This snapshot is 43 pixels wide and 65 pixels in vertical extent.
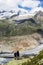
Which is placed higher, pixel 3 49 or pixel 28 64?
pixel 28 64

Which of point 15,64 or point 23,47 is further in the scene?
point 23,47

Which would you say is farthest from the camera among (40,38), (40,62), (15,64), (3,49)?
(40,38)

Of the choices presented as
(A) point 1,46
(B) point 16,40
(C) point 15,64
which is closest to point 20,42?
(B) point 16,40

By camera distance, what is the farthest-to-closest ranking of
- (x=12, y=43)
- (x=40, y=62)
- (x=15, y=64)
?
(x=12, y=43) < (x=15, y=64) < (x=40, y=62)

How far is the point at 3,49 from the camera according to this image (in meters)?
127

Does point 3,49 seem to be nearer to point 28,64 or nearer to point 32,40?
point 32,40

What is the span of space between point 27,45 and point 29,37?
14.2 m

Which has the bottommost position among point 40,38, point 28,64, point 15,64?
point 40,38

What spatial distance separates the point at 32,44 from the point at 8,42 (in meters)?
15.3

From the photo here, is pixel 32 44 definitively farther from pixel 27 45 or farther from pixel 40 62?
pixel 40 62

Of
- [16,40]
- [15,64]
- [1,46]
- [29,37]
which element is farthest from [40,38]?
[15,64]

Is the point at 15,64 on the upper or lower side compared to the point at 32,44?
upper

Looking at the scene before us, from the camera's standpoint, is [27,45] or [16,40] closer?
[27,45]

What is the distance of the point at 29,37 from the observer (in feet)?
472
